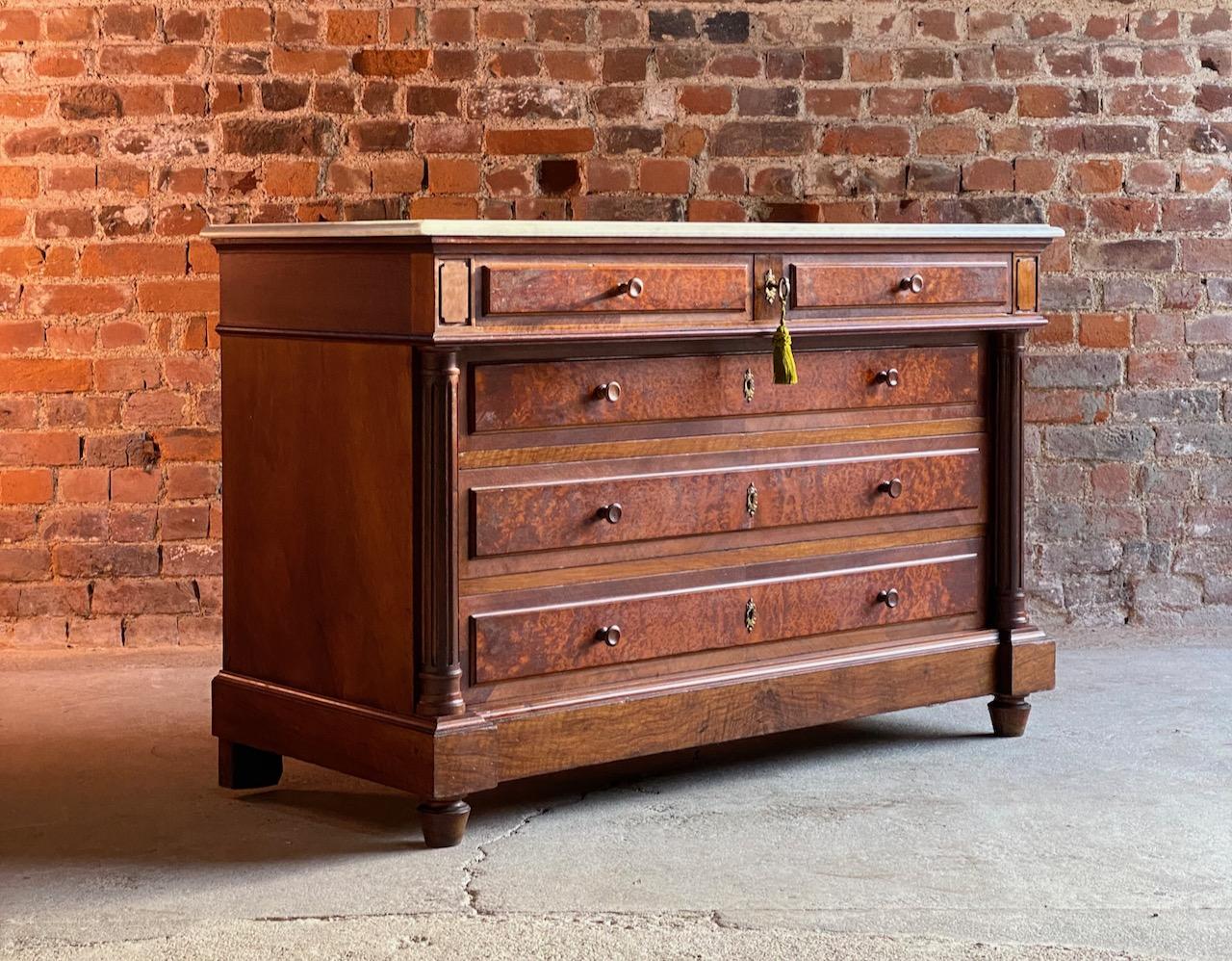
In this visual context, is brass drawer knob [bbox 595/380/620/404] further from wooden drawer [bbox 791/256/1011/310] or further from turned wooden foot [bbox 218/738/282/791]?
turned wooden foot [bbox 218/738/282/791]

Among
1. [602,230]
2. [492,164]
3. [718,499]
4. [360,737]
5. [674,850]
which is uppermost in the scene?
[492,164]

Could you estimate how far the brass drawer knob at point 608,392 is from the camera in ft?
11.4

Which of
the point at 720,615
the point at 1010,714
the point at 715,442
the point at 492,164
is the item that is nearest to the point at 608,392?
the point at 715,442

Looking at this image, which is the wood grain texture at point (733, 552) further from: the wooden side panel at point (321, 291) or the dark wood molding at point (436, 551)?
the wooden side panel at point (321, 291)

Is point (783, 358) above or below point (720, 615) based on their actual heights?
above

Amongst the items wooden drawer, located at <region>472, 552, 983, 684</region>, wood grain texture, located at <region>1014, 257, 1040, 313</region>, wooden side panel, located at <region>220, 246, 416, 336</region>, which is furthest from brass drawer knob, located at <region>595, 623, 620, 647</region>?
wood grain texture, located at <region>1014, 257, 1040, 313</region>

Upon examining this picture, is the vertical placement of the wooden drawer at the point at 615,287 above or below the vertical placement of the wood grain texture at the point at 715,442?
above

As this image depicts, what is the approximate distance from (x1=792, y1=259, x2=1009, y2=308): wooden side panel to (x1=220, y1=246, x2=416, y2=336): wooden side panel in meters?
0.87

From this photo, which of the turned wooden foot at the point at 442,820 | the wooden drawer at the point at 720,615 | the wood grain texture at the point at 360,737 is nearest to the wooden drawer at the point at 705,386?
the wooden drawer at the point at 720,615

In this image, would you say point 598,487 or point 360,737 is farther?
point 598,487

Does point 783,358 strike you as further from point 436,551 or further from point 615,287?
point 436,551

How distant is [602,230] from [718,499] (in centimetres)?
Answer: 62

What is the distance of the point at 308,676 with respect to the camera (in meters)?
3.51

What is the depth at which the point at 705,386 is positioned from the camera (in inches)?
143
